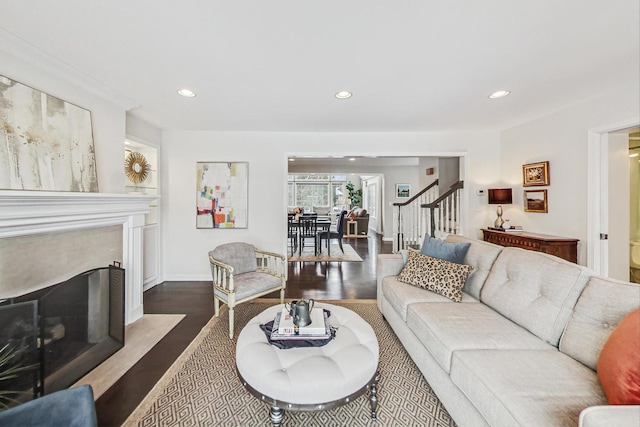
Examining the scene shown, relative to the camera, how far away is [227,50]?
1892mm

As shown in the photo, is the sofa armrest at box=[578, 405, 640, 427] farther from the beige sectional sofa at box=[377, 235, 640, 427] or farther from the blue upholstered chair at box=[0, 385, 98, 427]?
the blue upholstered chair at box=[0, 385, 98, 427]

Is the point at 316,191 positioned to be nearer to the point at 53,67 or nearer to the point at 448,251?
the point at 448,251

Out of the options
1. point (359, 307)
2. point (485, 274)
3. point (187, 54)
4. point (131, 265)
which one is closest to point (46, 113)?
point (187, 54)

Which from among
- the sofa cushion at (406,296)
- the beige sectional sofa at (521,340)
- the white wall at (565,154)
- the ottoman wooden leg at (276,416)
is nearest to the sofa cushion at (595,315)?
the beige sectional sofa at (521,340)

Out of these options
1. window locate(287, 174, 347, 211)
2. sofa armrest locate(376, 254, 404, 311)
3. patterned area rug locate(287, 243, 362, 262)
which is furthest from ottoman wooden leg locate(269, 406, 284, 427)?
window locate(287, 174, 347, 211)

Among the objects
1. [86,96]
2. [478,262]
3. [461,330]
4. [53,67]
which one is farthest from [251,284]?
[53,67]

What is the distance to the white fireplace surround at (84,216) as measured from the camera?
5.32 ft

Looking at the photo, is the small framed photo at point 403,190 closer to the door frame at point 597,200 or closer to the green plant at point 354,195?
the green plant at point 354,195

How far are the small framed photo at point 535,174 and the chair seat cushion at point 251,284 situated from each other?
356cm

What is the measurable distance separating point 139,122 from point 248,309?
287 cm

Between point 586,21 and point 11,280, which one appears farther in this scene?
point 11,280

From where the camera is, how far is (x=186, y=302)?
3.27 meters

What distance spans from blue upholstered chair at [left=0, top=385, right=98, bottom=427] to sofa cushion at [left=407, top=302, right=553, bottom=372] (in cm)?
171

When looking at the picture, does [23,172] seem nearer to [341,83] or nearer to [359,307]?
[341,83]
